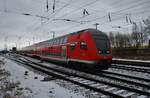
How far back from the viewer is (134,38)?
246 ft

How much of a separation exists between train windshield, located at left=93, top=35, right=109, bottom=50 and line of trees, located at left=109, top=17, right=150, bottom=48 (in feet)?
143

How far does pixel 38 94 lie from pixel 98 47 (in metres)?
7.48

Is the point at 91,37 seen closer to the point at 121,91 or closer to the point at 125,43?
the point at 121,91

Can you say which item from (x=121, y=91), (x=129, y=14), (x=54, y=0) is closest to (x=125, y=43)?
(x=129, y=14)

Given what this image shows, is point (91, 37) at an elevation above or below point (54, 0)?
below

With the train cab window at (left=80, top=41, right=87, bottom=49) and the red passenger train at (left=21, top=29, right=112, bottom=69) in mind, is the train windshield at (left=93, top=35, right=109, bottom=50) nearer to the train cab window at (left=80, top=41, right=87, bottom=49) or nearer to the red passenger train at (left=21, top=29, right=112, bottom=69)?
the red passenger train at (left=21, top=29, right=112, bottom=69)

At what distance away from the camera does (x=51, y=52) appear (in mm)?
23656

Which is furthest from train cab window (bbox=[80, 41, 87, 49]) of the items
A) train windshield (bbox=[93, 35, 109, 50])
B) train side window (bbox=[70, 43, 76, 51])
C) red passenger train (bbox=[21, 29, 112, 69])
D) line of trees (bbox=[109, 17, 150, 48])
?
line of trees (bbox=[109, 17, 150, 48])

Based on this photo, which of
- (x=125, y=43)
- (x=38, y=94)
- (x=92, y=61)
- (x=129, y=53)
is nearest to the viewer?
(x=38, y=94)

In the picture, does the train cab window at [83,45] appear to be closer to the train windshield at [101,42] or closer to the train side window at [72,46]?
the train windshield at [101,42]

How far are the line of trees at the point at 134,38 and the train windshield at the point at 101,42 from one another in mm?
43596

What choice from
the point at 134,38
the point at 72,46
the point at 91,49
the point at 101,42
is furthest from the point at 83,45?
the point at 134,38

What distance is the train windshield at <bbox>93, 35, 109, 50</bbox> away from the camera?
14.5m

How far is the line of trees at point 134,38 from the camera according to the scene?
60.9 m
